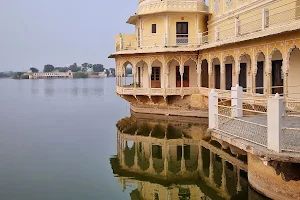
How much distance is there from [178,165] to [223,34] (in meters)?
11.0

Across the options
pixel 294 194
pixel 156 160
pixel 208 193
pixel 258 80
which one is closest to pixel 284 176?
pixel 294 194

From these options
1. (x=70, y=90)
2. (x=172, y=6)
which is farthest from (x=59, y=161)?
(x=70, y=90)

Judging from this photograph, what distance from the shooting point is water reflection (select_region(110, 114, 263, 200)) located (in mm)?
11648

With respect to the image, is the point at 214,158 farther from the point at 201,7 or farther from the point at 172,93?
the point at 201,7

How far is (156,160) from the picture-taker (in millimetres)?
15742

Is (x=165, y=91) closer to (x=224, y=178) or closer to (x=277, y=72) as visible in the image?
(x=277, y=72)

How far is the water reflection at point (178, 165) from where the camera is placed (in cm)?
1165

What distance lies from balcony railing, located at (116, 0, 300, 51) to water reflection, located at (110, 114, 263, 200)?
525 cm

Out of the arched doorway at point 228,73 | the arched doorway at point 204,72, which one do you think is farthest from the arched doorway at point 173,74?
the arched doorway at point 228,73

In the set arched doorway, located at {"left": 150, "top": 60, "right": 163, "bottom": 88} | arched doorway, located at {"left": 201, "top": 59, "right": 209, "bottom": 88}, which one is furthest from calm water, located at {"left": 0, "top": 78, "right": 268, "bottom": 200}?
arched doorway, located at {"left": 201, "top": 59, "right": 209, "bottom": 88}

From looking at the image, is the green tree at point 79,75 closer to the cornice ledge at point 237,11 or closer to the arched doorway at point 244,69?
the cornice ledge at point 237,11

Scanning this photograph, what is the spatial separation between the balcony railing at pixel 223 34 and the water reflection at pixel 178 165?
17.2 feet

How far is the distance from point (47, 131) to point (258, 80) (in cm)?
1235

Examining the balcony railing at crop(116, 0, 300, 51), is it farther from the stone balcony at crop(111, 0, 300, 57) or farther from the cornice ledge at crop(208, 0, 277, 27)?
the cornice ledge at crop(208, 0, 277, 27)
